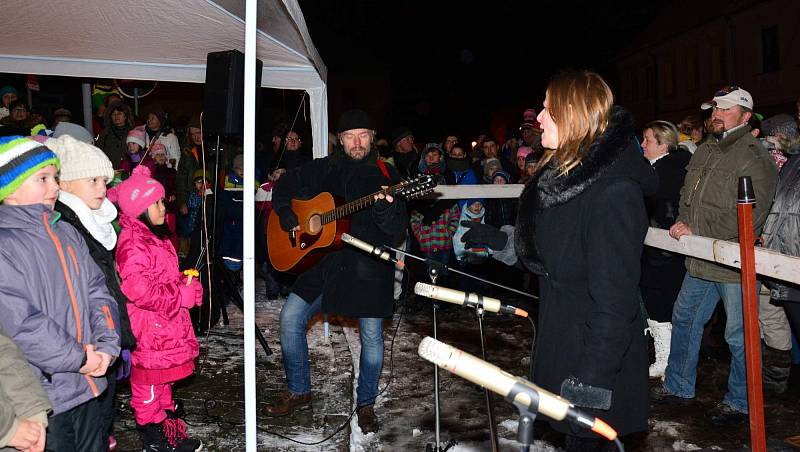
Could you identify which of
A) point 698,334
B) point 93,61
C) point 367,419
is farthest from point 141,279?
point 698,334

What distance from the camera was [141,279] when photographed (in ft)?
13.4

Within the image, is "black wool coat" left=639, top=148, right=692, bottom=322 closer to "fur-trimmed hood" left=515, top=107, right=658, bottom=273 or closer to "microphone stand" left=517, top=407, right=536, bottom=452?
"fur-trimmed hood" left=515, top=107, right=658, bottom=273

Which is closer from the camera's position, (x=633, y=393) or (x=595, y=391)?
(x=595, y=391)

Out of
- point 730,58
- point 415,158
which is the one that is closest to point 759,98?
point 730,58

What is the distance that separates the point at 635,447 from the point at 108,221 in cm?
368

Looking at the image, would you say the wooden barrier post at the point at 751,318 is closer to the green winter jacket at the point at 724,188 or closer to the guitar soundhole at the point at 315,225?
the green winter jacket at the point at 724,188

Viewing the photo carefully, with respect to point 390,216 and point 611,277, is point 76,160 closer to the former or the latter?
point 390,216

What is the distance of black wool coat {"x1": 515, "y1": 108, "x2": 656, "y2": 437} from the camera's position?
2.49 meters

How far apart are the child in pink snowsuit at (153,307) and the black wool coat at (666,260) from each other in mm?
3872

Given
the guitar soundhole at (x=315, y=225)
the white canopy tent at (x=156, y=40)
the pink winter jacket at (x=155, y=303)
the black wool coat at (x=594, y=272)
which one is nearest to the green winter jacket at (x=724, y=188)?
the black wool coat at (x=594, y=272)

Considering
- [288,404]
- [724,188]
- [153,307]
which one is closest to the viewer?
[153,307]

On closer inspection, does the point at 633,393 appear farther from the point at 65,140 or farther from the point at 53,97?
the point at 53,97

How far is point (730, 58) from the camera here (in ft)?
101

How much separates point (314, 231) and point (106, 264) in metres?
1.71
